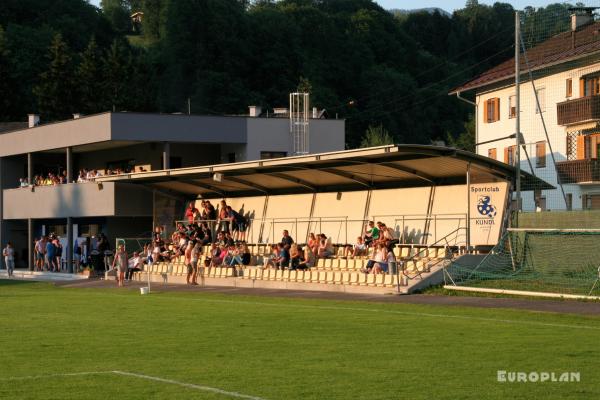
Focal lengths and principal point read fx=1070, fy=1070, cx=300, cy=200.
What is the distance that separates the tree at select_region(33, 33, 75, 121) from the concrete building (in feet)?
103

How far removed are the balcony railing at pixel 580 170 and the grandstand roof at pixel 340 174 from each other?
1332 cm

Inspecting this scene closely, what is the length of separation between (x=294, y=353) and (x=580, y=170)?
3587cm

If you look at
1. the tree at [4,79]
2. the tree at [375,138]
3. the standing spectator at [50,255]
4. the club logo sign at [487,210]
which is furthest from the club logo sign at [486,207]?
the tree at [4,79]

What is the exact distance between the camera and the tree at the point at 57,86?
92.4 m

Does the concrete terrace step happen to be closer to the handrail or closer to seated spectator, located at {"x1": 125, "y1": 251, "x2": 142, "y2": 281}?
seated spectator, located at {"x1": 125, "y1": 251, "x2": 142, "y2": 281}

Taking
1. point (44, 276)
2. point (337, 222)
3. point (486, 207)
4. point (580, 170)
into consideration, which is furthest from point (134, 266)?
point (580, 170)

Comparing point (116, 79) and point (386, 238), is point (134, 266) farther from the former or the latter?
point (116, 79)

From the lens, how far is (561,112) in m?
54.0

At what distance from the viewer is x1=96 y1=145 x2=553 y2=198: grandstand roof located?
102 ft

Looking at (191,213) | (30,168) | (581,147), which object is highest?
(581,147)

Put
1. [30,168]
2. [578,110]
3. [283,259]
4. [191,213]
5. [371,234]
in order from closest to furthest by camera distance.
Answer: [371,234] < [283,259] < [191,213] < [578,110] < [30,168]

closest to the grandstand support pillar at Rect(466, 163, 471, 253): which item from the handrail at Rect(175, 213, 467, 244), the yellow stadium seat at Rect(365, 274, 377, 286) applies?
the handrail at Rect(175, 213, 467, 244)

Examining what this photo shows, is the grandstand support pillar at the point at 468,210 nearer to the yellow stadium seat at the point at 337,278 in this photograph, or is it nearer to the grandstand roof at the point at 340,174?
the grandstand roof at the point at 340,174

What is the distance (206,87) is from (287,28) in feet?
38.2
